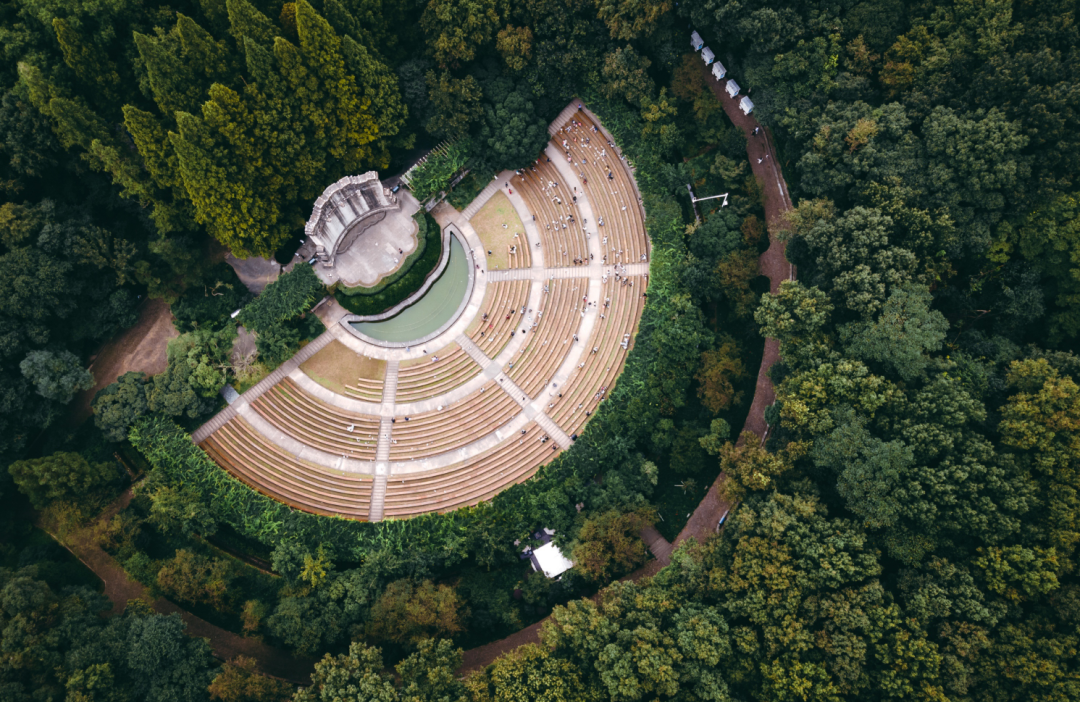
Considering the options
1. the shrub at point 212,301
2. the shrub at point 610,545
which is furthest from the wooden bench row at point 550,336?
the shrub at point 212,301

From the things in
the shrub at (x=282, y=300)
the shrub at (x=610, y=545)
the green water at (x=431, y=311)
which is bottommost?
the shrub at (x=610, y=545)

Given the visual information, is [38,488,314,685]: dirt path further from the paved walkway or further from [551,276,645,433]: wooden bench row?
[551,276,645,433]: wooden bench row

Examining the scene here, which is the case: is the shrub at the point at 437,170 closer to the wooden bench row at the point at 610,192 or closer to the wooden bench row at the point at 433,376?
the wooden bench row at the point at 610,192

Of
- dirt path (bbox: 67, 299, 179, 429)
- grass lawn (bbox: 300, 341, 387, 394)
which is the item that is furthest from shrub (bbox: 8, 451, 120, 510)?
grass lawn (bbox: 300, 341, 387, 394)

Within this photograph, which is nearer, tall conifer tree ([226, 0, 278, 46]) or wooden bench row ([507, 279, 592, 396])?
tall conifer tree ([226, 0, 278, 46])

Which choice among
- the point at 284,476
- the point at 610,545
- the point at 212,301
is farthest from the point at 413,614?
the point at 212,301

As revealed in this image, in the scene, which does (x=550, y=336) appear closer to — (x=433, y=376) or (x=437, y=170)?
(x=433, y=376)

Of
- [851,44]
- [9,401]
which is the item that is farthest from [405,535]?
[851,44]
